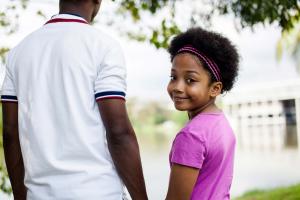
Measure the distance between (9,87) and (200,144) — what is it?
0.65 m

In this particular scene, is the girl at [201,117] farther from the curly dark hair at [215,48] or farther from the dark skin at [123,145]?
the dark skin at [123,145]

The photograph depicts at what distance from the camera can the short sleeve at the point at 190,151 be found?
1489 millimetres

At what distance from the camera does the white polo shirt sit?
1459 millimetres

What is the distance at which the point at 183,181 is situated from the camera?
4.92 ft

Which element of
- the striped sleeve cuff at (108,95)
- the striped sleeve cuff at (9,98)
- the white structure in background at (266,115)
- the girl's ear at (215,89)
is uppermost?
the striped sleeve cuff at (108,95)

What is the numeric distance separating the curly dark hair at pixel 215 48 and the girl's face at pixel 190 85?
0.09ft

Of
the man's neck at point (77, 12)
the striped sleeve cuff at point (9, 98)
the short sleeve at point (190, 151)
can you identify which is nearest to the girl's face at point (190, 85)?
the short sleeve at point (190, 151)

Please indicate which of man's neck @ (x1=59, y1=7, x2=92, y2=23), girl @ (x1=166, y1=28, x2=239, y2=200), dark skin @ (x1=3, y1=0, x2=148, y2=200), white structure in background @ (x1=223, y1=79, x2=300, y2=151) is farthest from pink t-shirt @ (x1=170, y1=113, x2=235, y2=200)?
white structure in background @ (x1=223, y1=79, x2=300, y2=151)

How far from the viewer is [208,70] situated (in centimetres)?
162

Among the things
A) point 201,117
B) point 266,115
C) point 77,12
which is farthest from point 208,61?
point 266,115

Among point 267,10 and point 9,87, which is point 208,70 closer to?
point 9,87

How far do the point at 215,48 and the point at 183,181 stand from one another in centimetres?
44

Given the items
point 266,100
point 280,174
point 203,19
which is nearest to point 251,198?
point 203,19

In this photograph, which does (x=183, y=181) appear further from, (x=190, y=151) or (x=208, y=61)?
(x=208, y=61)
